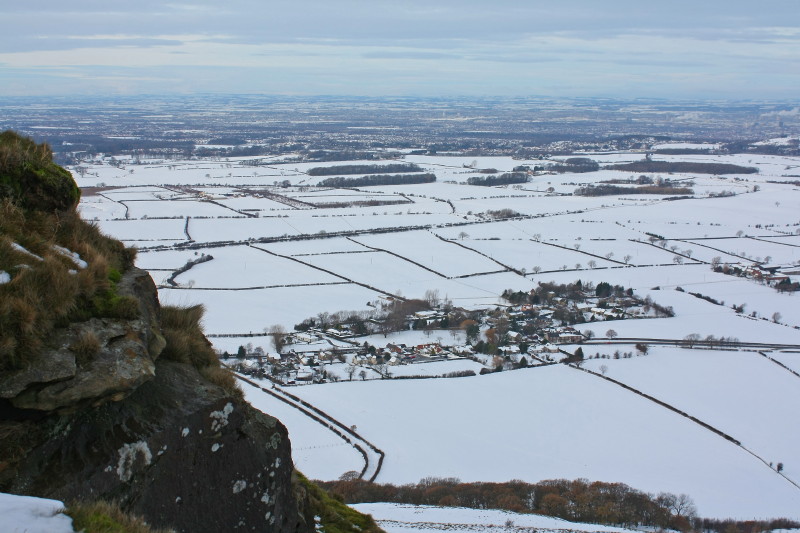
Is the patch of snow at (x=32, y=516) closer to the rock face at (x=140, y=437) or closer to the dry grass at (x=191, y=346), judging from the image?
the rock face at (x=140, y=437)

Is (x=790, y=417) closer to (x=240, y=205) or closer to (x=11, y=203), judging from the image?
(x=11, y=203)

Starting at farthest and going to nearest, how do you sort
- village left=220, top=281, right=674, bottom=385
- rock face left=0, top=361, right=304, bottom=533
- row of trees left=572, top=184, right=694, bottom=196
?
row of trees left=572, top=184, right=694, bottom=196, village left=220, top=281, right=674, bottom=385, rock face left=0, top=361, right=304, bottom=533

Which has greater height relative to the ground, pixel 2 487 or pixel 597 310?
pixel 2 487

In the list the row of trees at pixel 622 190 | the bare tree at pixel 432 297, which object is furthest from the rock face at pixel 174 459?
the row of trees at pixel 622 190

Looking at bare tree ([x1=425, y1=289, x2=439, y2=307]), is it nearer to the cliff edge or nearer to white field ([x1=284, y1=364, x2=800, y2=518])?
white field ([x1=284, y1=364, x2=800, y2=518])

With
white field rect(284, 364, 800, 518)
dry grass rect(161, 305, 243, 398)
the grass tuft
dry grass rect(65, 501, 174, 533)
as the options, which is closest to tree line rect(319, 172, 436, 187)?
white field rect(284, 364, 800, 518)

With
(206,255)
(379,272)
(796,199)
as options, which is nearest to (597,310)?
(379,272)

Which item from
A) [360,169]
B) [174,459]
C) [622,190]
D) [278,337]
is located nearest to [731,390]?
[278,337]

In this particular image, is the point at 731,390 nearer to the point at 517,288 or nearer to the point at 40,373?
the point at 517,288
